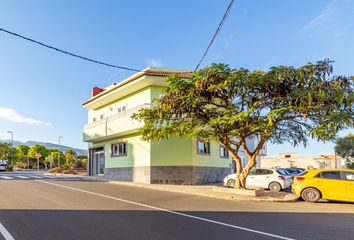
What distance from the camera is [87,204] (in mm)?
11523

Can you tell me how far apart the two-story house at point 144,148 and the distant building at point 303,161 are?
3290 centimetres

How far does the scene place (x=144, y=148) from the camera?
78.7ft

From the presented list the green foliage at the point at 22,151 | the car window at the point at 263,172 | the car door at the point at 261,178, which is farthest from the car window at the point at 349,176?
A: the green foliage at the point at 22,151

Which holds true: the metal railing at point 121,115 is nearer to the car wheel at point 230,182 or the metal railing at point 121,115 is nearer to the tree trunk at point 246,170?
the car wheel at point 230,182

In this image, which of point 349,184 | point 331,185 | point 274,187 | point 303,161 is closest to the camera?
point 349,184

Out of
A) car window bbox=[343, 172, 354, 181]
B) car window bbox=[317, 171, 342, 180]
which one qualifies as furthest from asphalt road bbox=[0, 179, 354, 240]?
car window bbox=[317, 171, 342, 180]

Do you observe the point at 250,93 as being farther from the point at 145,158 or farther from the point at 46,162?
the point at 46,162

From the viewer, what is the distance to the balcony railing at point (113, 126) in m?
23.8

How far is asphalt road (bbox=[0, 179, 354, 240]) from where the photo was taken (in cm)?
715

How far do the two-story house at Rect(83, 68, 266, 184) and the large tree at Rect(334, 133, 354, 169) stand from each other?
20.7 metres

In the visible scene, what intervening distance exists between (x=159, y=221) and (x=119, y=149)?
1944cm

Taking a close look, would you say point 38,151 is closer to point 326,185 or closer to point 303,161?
point 303,161

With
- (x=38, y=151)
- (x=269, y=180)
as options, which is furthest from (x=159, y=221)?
(x=38, y=151)

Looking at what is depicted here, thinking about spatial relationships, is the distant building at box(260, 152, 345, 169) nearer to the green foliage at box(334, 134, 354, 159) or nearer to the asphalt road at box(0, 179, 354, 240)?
the green foliage at box(334, 134, 354, 159)
